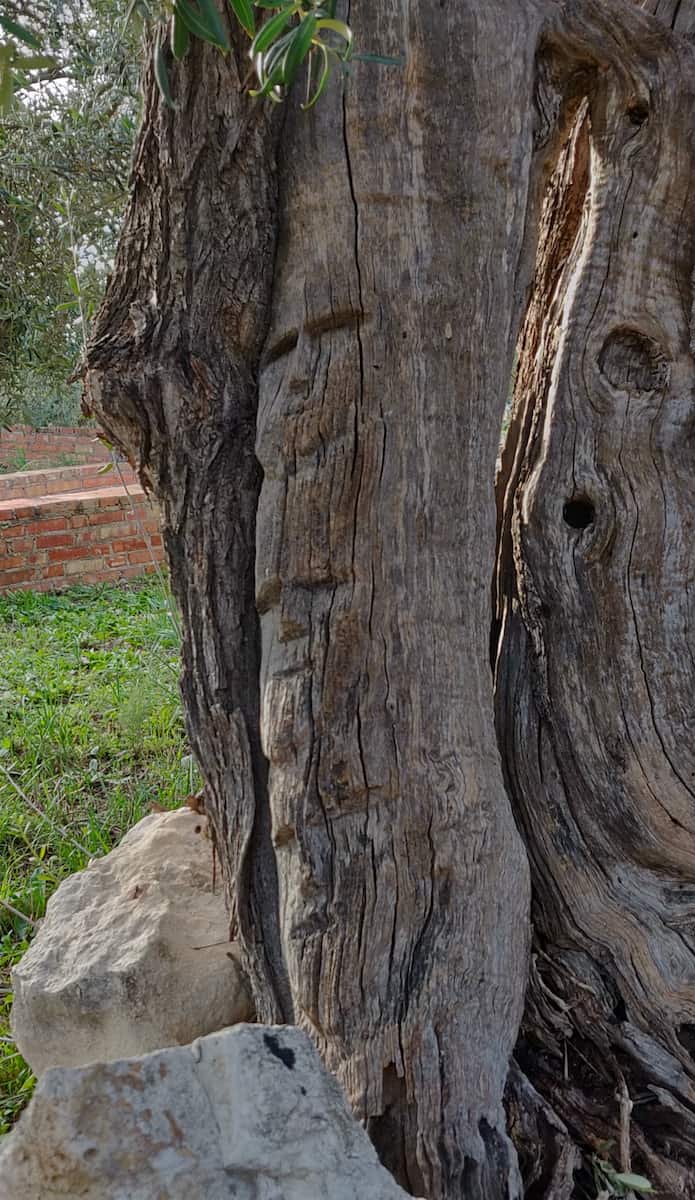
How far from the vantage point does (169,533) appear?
2.21 meters

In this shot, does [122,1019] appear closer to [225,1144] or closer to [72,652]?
[225,1144]

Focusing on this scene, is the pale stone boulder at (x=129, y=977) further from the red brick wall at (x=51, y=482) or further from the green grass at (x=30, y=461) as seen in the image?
the green grass at (x=30, y=461)

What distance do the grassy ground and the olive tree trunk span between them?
1314 millimetres

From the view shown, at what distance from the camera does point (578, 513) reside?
2.36 metres

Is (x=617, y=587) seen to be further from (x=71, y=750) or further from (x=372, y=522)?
(x=71, y=750)

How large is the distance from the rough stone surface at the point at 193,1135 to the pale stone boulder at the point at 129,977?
1.02m

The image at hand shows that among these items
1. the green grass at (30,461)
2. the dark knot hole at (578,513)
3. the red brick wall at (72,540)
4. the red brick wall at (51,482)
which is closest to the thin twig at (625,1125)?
the dark knot hole at (578,513)

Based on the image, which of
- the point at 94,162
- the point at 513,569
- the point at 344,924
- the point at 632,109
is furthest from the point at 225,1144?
the point at 94,162

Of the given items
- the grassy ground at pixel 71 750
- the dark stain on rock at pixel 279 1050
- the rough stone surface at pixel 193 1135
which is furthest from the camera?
the grassy ground at pixel 71 750

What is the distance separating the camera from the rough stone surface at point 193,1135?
124 cm

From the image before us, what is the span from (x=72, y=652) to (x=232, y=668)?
13.5 feet

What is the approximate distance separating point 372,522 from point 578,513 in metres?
0.64

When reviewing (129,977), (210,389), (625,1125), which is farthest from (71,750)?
(625,1125)

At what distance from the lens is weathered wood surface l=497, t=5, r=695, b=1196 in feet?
7.35
